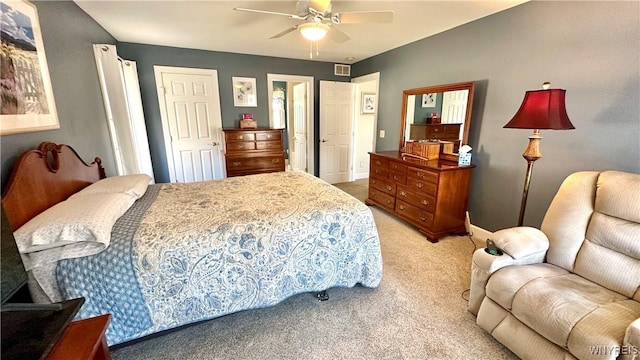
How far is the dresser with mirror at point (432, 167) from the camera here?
283cm

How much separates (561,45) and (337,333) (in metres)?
2.89

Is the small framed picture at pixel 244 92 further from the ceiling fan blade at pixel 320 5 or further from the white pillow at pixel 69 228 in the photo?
the white pillow at pixel 69 228

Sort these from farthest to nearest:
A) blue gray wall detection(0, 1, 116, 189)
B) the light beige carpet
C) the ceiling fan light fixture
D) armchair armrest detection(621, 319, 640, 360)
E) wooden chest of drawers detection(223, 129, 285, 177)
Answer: wooden chest of drawers detection(223, 129, 285, 177)
the ceiling fan light fixture
blue gray wall detection(0, 1, 116, 189)
the light beige carpet
armchair armrest detection(621, 319, 640, 360)

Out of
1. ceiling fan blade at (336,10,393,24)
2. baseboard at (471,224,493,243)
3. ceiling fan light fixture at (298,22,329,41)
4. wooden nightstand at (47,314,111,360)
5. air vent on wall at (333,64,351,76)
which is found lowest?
baseboard at (471,224,493,243)

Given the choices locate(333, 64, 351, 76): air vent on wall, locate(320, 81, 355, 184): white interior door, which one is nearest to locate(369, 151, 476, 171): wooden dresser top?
locate(320, 81, 355, 184): white interior door

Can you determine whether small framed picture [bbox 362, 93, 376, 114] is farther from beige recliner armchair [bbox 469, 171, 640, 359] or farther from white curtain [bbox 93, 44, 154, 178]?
beige recliner armchair [bbox 469, 171, 640, 359]

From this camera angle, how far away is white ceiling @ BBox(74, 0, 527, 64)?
2414 millimetres

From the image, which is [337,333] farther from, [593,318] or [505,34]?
[505,34]

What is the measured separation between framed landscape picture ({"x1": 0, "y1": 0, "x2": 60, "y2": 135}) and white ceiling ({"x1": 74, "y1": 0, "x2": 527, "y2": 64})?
37.2 inches

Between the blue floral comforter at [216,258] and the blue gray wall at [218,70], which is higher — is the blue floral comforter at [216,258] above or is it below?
below

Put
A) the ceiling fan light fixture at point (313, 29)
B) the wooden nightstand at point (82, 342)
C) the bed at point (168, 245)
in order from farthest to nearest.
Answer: the ceiling fan light fixture at point (313, 29)
the bed at point (168, 245)
the wooden nightstand at point (82, 342)

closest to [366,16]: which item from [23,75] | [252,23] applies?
[252,23]

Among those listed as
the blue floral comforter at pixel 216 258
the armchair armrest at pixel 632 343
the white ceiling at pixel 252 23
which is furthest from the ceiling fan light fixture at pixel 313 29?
the armchair armrest at pixel 632 343

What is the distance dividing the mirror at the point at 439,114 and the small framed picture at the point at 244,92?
97.6 inches
